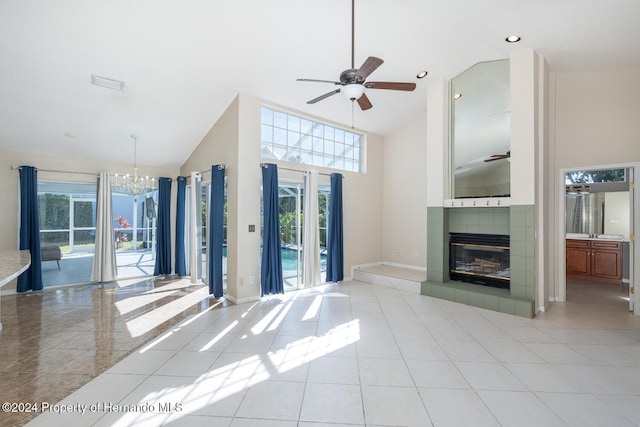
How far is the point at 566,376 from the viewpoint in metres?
2.46

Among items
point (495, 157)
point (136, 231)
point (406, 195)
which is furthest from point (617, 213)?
point (136, 231)

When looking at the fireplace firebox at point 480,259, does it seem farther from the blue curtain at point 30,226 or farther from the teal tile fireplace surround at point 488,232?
the blue curtain at point 30,226

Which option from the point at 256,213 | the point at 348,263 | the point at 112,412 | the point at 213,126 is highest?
the point at 213,126

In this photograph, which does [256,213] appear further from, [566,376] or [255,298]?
[566,376]

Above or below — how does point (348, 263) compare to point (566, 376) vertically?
above

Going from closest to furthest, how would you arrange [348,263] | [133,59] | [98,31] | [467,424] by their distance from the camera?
[467,424] < [98,31] < [133,59] < [348,263]

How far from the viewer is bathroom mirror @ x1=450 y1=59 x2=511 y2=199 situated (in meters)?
4.32

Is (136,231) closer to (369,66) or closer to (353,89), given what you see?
(353,89)

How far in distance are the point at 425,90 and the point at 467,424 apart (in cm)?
508

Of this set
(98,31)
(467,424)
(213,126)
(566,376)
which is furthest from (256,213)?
(566,376)

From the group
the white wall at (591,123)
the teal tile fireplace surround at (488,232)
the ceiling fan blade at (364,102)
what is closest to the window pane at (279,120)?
the ceiling fan blade at (364,102)

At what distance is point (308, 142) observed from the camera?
5.64m

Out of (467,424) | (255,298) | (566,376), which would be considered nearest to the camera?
(467,424)

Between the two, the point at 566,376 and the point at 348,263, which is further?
the point at 348,263
